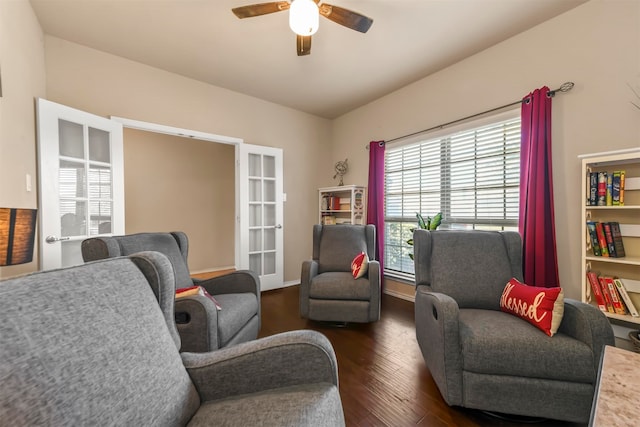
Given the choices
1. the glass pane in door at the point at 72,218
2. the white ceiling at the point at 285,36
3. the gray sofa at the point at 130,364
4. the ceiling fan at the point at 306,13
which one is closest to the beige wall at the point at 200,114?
the white ceiling at the point at 285,36

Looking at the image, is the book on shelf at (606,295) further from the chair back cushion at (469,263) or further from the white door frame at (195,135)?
the white door frame at (195,135)

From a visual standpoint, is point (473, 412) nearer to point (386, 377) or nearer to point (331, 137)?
point (386, 377)

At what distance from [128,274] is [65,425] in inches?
15.2

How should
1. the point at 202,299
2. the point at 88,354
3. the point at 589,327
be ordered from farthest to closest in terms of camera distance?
the point at 202,299 < the point at 589,327 < the point at 88,354

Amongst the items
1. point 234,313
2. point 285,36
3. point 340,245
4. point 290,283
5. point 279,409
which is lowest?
point 290,283

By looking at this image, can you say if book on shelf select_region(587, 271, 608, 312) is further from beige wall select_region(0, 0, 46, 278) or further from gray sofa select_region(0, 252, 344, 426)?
beige wall select_region(0, 0, 46, 278)

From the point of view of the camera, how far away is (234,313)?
5.48ft

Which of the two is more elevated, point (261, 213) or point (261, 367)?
point (261, 213)

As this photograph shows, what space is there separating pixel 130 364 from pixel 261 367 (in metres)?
0.37

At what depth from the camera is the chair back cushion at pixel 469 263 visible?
173 centimetres

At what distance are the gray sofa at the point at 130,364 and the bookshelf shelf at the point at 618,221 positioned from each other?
6.51 ft

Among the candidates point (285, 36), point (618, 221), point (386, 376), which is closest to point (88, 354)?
point (386, 376)

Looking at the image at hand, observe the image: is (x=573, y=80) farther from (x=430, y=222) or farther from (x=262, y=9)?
(x=262, y=9)

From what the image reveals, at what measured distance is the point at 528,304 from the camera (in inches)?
56.2
